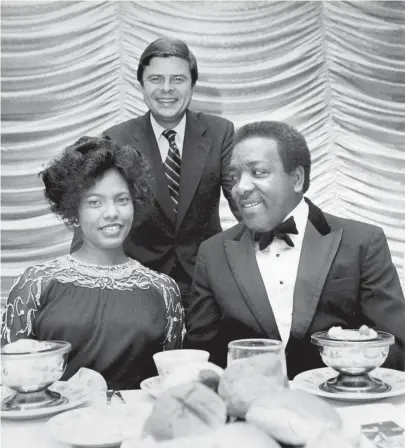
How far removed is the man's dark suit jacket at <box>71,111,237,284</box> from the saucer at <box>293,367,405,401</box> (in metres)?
1.38

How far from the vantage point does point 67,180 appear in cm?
214

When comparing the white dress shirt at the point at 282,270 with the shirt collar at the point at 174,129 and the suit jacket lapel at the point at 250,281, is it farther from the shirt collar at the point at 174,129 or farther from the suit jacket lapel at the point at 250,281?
the shirt collar at the point at 174,129

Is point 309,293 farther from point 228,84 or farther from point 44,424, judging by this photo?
point 228,84

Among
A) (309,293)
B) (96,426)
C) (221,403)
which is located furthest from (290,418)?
(309,293)

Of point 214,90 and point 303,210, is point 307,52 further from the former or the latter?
point 303,210

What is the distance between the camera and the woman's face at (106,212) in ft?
6.77

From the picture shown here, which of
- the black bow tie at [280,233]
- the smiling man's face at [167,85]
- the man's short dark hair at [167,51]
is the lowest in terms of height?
the black bow tie at [280,233]

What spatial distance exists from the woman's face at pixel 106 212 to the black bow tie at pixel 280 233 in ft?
1.49

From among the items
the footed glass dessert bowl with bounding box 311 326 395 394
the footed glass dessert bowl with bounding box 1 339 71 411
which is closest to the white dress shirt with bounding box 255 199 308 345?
the footed glass dessert bowl with bounding box 311 326 395 394

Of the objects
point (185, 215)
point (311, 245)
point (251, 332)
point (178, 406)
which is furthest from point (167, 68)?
point (178, 406)

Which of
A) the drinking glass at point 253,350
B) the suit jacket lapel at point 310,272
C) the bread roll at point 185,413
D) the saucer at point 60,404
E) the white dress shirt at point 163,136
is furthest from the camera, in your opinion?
the white dress shirt at point 163,136

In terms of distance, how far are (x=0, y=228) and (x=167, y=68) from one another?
5.34 feet

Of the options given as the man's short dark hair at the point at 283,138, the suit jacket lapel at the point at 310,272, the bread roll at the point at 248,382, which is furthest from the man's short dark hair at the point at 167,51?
the bread roll at the point at 248,382

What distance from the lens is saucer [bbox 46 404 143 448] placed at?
42.3 inches
